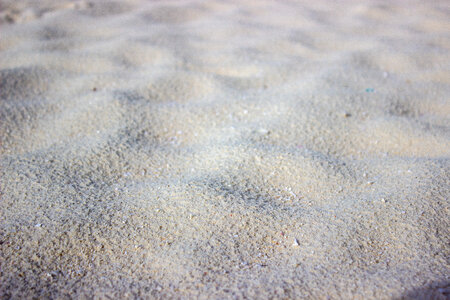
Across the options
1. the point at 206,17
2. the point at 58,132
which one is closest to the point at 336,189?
the point at 58,132

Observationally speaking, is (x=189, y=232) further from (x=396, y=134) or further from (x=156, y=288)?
(x=396, y=134)

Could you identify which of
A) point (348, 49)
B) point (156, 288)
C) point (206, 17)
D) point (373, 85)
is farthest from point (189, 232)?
point (206, 17)

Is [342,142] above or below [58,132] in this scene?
below

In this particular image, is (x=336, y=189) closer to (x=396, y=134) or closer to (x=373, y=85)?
(x=396, y=134)

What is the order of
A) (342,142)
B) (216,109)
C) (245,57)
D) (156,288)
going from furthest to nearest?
1. (245,57)
2. (216,109)
3. (342,142)
4. (156,288)

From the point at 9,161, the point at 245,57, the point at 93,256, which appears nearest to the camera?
the point at 93,256

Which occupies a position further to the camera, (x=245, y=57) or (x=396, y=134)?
(x=245, y=57)
